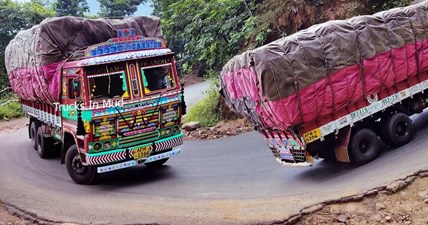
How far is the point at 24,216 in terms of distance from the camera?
25.6 ft

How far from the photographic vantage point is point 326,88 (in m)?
8.16

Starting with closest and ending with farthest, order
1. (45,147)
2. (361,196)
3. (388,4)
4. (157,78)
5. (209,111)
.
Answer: (361,196) → (157,78) → (45,147) → (388,4) → (209,111)

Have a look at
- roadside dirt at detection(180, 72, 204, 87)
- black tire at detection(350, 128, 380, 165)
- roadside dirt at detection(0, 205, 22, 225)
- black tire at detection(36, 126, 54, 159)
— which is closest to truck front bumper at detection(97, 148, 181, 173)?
roadside dirt at detection(0, 205, 22, 225)

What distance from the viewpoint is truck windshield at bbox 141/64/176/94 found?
9472mm

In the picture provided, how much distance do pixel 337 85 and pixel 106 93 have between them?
465 centimetres

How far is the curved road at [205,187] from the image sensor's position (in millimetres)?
7121

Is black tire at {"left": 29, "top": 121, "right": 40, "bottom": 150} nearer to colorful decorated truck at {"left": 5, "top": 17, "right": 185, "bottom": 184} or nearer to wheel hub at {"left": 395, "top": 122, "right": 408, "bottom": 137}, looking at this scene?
colorful decorated truck at {"left": 5, "top": 17, "right": 185, "bottom": 184}

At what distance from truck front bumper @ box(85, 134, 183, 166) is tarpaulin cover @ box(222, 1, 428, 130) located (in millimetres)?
1749

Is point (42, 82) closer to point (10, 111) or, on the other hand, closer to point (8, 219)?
point (8, 219)

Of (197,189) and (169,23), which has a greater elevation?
(169,23)

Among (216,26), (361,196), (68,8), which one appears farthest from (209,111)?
(68,8)

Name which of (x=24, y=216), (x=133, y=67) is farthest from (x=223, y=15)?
(x=24, y=216)

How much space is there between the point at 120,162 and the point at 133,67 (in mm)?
2032

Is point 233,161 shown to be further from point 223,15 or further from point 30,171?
point 223,15
